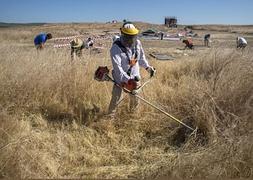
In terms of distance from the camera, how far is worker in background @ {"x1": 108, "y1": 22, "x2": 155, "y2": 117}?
5723 mm

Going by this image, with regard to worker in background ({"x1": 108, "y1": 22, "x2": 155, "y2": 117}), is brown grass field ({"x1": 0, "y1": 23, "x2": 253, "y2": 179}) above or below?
below

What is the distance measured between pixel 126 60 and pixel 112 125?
99 centimetres

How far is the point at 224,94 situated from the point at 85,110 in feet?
7.23

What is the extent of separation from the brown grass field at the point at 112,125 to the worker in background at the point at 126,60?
58 cm

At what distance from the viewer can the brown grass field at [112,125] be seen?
14.0ft

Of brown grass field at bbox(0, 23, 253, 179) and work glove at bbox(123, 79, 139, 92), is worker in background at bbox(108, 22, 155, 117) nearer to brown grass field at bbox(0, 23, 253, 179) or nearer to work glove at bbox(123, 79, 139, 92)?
work glove at bbox(123, 79, 139, 92)

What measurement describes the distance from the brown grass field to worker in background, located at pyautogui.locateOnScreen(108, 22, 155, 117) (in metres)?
0.58

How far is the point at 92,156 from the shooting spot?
206 inches

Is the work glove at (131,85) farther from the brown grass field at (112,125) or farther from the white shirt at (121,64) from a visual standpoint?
the brown grass field at (112,125)

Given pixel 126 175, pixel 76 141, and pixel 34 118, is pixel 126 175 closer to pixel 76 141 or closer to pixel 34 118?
pixel 76 141

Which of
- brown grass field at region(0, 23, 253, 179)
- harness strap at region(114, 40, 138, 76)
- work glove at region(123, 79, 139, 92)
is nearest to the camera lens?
brown grass field at region(0, 23, 253, 179)

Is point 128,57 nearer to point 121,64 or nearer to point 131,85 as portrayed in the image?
point 121,64

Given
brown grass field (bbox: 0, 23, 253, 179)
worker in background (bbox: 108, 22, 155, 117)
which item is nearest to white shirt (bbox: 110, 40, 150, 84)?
worker in background (bbox: 108, 22, 155, 117)

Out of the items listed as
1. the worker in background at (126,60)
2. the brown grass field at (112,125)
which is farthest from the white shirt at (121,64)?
the brown grass field at (112,125)
